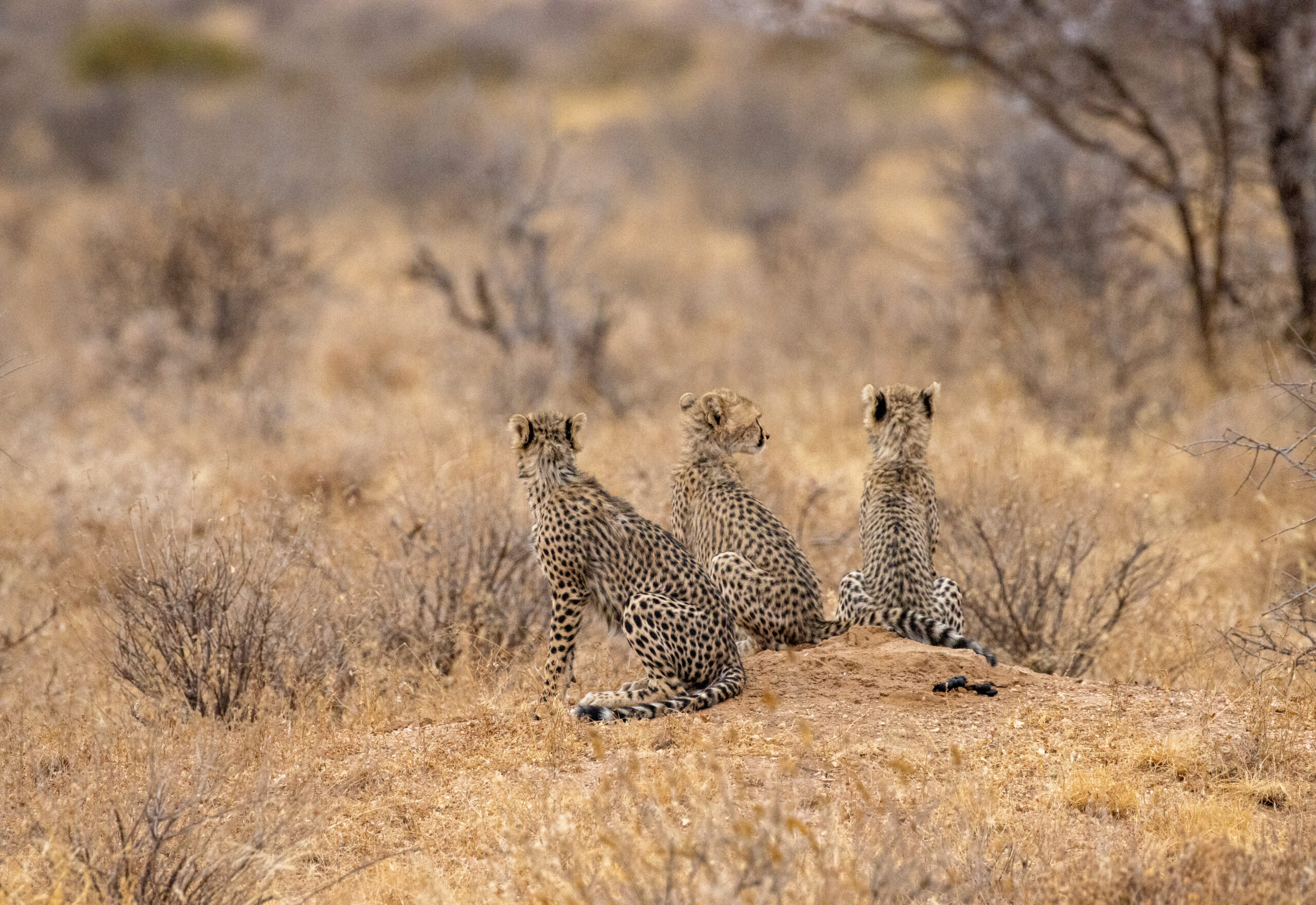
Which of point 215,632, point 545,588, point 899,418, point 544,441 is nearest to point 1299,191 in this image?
point 899,418

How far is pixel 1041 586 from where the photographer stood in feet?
19.7

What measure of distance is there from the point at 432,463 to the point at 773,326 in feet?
19.9

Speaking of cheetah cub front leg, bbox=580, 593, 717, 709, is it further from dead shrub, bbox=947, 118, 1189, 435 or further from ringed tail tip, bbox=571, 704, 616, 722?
dead shrub, bbox=947, 118, 1189, 435

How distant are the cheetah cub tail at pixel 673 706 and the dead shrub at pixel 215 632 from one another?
1208 mm

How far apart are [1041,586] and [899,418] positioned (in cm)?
91

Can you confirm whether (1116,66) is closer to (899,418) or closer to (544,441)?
(899,418)

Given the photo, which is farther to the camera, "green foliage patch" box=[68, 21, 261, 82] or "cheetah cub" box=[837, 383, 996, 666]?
"green foliage patch" box=[68, 21, 261, 82]

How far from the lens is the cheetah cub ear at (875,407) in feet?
19.7

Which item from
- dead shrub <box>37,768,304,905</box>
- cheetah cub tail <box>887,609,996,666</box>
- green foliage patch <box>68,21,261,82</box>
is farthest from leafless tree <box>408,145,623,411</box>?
green foliage patch <box>68,21,261,82</box>

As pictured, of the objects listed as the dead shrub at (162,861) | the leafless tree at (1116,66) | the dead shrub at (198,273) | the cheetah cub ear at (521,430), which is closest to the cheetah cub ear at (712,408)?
the cheetah cub ear at (521,430)

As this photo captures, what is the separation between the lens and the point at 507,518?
21.0 feet

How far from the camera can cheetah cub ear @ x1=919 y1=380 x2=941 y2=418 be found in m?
6.01

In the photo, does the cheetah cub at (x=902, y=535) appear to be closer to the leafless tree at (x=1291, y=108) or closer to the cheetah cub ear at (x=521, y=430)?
the cheetah cub ear at (x=521, y=430)

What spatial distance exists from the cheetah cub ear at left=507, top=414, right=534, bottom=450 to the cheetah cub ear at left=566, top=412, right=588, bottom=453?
0.46 feet
